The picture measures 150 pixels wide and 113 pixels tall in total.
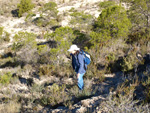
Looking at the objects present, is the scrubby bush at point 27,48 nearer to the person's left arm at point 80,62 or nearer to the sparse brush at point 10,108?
the sparse brush at point 10,108

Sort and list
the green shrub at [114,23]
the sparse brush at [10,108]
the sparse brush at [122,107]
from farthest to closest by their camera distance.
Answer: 1. the green shrub at [114,23]
2. the sparse brush at [10,108]
3. the sparse brush at [122,107]

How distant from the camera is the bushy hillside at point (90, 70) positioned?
3320 mm

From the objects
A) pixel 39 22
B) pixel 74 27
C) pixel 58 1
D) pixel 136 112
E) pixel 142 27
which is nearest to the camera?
pixel 136 112

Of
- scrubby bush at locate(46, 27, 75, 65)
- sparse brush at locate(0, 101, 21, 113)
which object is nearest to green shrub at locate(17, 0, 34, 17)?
scrubby bush at locate(46, 27, 75, 65)

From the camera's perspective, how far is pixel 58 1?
67.0 feet

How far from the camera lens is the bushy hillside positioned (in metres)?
3.32

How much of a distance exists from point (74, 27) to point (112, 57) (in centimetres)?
617

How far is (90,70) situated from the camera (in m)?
4.93

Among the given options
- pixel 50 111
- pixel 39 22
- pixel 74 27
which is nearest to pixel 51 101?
pixel 50 111

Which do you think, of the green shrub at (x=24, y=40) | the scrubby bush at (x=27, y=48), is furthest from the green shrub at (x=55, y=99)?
the green shrub at (x=24, y=40)

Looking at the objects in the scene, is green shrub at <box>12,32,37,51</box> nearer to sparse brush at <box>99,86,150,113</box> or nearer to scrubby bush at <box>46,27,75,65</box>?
scrubby bush at <box>46,27,75,65</box>

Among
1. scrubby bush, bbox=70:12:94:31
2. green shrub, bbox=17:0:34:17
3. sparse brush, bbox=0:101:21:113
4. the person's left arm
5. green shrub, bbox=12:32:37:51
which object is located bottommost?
sparse brush, bbox=0:101:21:113

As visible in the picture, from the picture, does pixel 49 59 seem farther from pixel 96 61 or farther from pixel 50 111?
pixel 50 111

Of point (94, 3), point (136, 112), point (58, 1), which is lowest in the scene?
point (136, 112)
